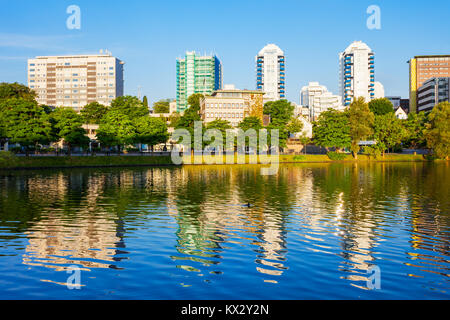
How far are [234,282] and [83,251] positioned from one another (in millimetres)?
8890

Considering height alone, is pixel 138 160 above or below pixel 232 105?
below

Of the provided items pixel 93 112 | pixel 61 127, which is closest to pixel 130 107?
pixel 93 112

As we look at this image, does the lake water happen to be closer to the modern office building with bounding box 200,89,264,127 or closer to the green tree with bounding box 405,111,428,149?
the green tree with bounding box 405,111,428,149

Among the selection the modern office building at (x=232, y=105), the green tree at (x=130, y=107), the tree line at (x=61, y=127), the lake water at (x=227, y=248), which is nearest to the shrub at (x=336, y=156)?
the modern office building at (x=232, y=105)

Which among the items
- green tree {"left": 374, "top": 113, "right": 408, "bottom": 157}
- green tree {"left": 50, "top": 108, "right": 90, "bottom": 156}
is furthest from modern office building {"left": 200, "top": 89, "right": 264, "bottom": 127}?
green tree {"left": 50, "top": 108, "right": 90, "bottom": 156}

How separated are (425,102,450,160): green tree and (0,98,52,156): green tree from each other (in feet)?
353

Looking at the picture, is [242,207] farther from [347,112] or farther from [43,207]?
[347,112]

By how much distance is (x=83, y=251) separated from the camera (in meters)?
21.7

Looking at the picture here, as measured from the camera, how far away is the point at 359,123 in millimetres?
143375

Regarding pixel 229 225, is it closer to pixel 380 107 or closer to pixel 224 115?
pixel 224 115

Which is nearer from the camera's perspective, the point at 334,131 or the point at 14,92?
the point at 334,131

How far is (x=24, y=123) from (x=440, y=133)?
4449 inches

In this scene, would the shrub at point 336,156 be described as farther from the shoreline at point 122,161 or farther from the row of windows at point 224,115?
the row of windows at point 224,115

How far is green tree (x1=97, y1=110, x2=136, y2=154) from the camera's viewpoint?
387 feet
